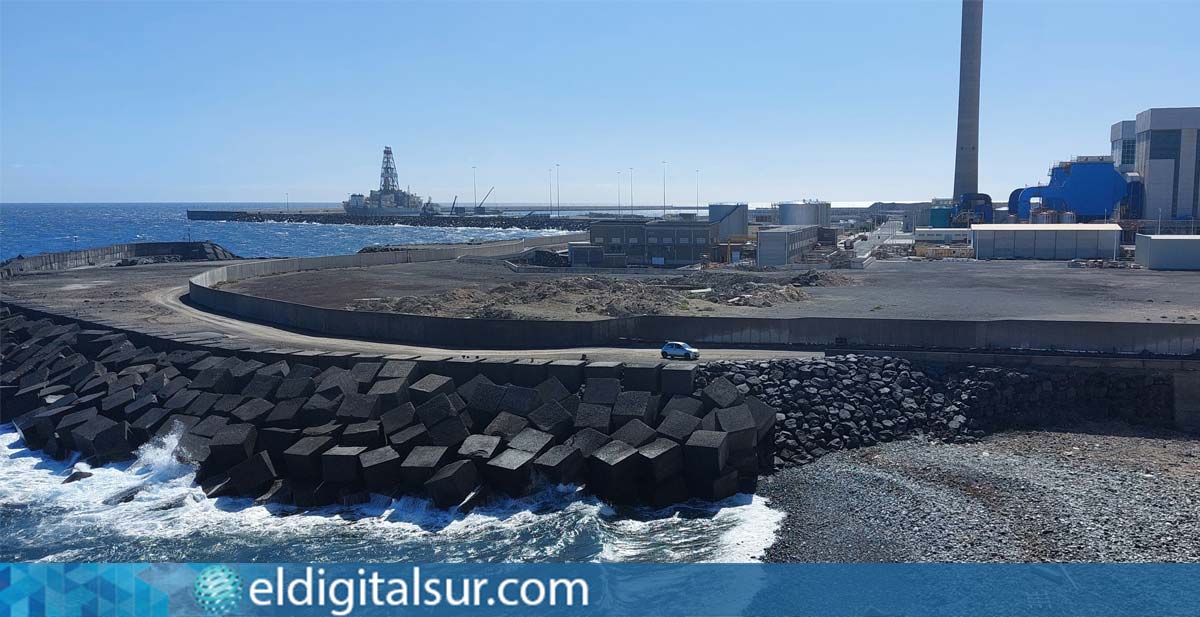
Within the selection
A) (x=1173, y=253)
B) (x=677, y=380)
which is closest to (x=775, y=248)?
(x=1173, y=253)

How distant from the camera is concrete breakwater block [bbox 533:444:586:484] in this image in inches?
915

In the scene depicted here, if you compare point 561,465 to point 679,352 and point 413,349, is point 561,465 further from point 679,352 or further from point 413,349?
point 413,349

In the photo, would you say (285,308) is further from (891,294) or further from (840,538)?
(891,294)

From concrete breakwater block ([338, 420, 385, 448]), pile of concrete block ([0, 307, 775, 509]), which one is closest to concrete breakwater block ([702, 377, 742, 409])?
pile of concrete block ([0, 307, 775, 509])

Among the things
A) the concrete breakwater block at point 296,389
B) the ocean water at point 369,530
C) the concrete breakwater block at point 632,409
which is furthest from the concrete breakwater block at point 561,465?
the concrete breakwater block at point 296,389

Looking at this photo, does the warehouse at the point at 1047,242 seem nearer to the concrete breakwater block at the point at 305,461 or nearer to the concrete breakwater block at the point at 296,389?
the concrete breakwater block at the point at 296,389

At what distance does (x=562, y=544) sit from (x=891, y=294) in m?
32.0

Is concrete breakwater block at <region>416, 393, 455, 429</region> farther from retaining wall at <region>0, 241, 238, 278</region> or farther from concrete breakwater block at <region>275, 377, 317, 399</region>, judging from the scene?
retaining wall at <region>0, 241, 238, 278</region>

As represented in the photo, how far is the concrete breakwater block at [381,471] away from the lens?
76.5 feet

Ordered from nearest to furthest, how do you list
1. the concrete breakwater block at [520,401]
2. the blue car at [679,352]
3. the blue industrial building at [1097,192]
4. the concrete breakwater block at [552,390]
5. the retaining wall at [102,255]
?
the concrete breakwater block at [520,401]
the concrete breakwater block at [552,390]
the blue car at [679,352]
the retaining wall at [102,255]
the blue industrial building at [1097,192]

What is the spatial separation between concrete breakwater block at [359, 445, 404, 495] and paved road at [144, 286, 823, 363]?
25.5 ft

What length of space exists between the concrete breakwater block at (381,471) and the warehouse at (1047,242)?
206 feet

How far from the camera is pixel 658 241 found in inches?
2950

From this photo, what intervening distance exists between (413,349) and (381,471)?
32.1 ft
